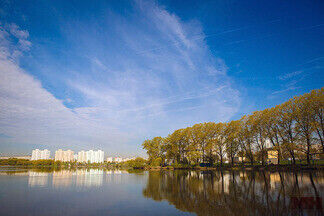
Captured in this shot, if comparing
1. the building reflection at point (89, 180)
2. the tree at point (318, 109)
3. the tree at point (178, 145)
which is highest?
the tree at point (318, 109)

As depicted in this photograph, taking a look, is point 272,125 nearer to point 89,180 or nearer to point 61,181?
point 89,180

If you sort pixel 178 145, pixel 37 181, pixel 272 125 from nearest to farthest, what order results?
pixel 37 181, pixel 272 125, pixel 178 145

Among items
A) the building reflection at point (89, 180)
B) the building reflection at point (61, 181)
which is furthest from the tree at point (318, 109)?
the building reflection at point (61, 181)

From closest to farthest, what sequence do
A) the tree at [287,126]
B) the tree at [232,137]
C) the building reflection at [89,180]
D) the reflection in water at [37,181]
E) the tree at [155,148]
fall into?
the reflection in water at [37,181] < the building reflection at [89,180] < the tree at [287,126] < the tree at [232,137] < the tree at [155,148]

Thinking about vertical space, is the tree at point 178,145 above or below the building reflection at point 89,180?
above

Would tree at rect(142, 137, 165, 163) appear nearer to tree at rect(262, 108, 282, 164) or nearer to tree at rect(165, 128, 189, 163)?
tree at rect(165, 128, 189, 163)

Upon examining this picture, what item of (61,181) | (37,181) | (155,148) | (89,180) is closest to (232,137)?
(155,148)

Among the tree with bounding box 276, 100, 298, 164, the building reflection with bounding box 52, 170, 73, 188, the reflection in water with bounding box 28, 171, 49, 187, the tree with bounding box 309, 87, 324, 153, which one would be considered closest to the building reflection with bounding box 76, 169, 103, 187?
the building reflection with bounding box 52, 170, 73, 188

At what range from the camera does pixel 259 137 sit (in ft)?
158

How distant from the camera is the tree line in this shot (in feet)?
117

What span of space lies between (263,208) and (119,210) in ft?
25.0

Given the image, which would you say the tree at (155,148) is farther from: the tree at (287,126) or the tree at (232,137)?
the tree at (287,126)

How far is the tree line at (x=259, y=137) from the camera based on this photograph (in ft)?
117

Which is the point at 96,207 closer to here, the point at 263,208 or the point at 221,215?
the point at 221,215
